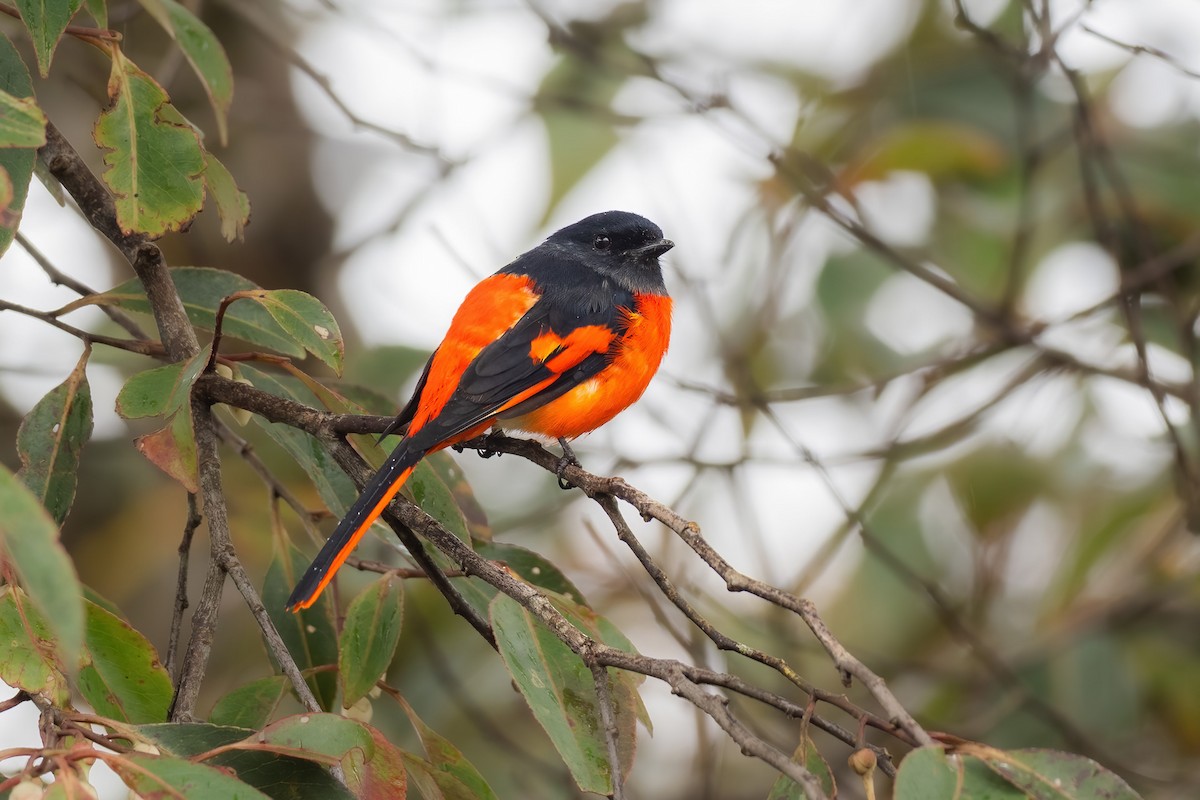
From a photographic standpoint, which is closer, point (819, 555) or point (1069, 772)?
point (1069, 772)

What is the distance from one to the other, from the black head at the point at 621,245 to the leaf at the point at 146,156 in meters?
1.81

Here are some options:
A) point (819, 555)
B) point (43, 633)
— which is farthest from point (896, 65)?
point (43, 633)

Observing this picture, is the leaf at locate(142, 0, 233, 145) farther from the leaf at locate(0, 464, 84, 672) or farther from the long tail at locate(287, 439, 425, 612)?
the leaf at locate(0, 464, 84, 672)

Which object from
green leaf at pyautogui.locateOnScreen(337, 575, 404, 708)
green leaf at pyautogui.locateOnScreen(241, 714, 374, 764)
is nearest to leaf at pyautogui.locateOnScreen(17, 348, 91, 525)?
green leaf at pyautogui.locateOnScreen(337, 575, 404, 708)

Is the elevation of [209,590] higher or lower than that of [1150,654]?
lower

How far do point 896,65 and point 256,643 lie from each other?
402 cm

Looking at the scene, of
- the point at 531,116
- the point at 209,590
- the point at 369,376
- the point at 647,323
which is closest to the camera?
the point at 209,590

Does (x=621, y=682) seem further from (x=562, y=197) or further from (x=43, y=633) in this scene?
(x=562, y=197)

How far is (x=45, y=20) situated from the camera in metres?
2.15

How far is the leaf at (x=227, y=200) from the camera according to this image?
8.68 feet

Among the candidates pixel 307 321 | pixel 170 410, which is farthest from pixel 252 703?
pixel 307 321

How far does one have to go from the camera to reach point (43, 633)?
2.09m

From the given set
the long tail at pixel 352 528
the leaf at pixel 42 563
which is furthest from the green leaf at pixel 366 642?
the leaf at pixel 42 563

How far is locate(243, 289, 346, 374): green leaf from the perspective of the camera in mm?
2311
